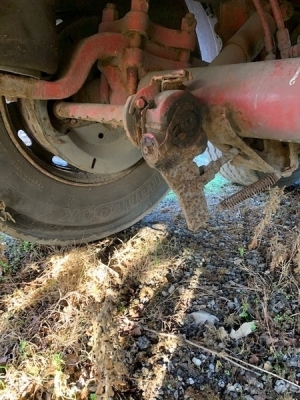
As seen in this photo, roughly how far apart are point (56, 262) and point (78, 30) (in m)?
1.11

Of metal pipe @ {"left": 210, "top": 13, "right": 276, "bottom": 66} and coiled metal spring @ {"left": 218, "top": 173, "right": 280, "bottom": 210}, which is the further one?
metal pipe @ {"left": 210, "top": 13, "right": 276, "bottom": 66}

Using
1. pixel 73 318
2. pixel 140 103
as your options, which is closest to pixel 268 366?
pixel 73 318

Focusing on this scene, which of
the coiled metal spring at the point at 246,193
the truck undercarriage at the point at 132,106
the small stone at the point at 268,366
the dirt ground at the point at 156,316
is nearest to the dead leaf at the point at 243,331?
the dirt ground at the point at 156,316

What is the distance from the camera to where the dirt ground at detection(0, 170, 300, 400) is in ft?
4.98

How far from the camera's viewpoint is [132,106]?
48.1 inches

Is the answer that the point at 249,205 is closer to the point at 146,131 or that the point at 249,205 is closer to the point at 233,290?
the point at 233,290

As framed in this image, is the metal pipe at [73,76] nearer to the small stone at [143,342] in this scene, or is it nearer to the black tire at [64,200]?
the black tire at [64,200]

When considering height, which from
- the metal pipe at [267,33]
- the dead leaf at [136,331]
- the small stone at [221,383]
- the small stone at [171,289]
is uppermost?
the metal pipe at [267,33]

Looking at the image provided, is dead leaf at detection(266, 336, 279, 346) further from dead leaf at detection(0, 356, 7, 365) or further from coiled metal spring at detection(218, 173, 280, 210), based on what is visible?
dead leaf at detection(0, 356, 7, 365)

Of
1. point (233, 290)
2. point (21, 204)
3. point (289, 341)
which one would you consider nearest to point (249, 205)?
point (233, 290)

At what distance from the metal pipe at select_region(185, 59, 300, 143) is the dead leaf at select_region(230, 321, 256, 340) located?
33.3 inches

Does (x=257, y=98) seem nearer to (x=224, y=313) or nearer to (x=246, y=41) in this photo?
(x=246, y=41)

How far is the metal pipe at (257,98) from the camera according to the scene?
1.14 metres

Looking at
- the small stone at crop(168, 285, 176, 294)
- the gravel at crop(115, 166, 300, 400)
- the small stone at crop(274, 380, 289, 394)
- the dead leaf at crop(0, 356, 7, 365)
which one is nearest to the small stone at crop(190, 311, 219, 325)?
the gravel at crop(115, 166, 300, 400)
